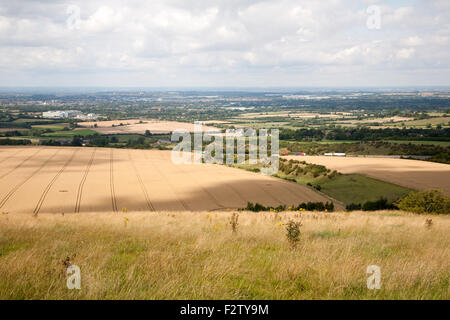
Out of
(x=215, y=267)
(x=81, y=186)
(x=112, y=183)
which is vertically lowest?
(x=112, y=183)

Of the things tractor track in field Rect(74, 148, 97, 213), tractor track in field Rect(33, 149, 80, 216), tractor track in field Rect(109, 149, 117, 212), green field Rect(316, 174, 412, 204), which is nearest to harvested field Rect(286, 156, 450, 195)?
green field Rect(316, 174, 412, 204)

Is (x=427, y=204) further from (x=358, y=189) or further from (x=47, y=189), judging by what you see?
(x=47, y=189)

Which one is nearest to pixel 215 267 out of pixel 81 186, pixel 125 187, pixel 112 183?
pixel 125 187

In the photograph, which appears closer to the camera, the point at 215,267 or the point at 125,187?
the point at 215,267

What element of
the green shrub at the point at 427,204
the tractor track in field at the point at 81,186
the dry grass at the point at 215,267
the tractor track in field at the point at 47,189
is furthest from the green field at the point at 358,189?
the dry grass at the point at 215,267

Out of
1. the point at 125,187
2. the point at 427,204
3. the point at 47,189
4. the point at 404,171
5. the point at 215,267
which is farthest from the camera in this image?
the point at 404,171

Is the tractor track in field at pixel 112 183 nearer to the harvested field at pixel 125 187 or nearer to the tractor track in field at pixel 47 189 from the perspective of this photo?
the harvested field at pixel 125 187
